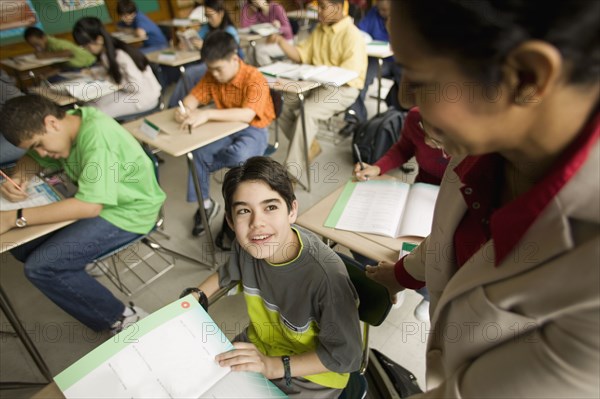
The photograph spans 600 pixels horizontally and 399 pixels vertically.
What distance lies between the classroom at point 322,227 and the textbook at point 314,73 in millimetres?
27

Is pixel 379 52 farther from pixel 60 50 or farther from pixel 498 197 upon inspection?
pixel 60 50

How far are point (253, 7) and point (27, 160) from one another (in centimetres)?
375

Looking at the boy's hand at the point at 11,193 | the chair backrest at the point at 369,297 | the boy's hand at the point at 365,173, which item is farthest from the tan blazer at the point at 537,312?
the boy's hand at the point at 11,193

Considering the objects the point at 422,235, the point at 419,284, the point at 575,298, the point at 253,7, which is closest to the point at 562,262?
the point at 575,298

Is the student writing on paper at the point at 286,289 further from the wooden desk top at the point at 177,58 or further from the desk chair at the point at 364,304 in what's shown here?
the wooden desk top at the point at 177,58

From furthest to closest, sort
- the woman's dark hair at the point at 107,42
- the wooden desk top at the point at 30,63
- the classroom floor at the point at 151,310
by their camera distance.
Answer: the wooden desk top at the point at 30,63 < the woman's dark hair at the point at 107,42 < the classroom floor at the point at 151,310

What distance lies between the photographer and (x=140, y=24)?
4.55m

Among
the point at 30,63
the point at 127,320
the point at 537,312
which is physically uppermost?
the point at 537,312

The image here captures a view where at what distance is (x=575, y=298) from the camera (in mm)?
367

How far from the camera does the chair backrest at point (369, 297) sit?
3.08 ft

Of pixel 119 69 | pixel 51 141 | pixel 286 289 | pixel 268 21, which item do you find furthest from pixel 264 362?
pixel 268 21

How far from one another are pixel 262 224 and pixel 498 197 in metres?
0.59

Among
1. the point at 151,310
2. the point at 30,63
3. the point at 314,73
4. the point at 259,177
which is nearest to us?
the point at 259,177

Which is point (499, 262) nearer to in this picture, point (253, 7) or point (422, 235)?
point (422, 235)
